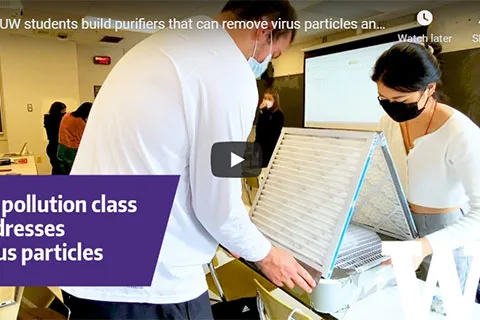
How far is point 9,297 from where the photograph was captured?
0.78 meters

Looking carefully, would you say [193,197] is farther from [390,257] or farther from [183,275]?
[390,257]

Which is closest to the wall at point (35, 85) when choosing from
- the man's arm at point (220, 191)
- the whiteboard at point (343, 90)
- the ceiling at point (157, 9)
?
the ceiling at point (157, 9)

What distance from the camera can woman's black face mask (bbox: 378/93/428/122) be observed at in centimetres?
92

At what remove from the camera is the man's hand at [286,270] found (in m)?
0.64

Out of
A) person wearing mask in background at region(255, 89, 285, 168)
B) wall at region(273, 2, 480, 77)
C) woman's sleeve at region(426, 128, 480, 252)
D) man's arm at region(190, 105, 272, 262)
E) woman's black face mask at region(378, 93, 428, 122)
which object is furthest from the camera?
wall at region(273, 2, 480, 77)

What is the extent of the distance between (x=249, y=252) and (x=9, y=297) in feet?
1.91

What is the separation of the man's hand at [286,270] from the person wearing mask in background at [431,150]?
0.94 ft

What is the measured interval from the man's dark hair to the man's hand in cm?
43

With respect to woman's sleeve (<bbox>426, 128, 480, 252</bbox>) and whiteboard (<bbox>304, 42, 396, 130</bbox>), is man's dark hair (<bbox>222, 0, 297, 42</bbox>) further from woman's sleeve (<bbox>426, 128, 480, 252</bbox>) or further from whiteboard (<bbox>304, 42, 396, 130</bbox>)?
whiteboard (<bbox>304, 42, 396, 130</bbox>)

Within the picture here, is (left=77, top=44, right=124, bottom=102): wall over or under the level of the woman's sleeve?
over

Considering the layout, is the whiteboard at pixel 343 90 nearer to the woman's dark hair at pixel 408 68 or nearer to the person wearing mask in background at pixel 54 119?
the woman's dark hair at pixel 408 68

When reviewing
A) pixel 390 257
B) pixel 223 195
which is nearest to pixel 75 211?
pixel 223 195

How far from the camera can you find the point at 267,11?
653mm

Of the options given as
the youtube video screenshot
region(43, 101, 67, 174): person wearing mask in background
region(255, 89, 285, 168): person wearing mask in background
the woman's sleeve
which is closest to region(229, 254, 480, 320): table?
the youtube video screenshot
